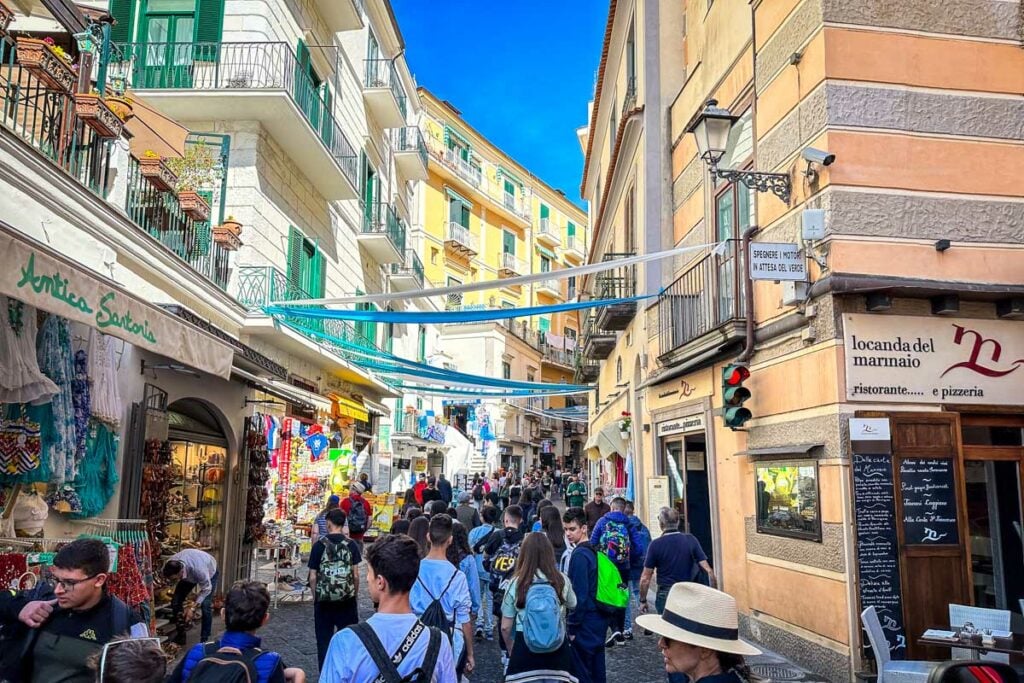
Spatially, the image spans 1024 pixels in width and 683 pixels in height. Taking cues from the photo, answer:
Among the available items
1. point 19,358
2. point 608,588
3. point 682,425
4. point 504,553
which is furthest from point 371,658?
point 682,425

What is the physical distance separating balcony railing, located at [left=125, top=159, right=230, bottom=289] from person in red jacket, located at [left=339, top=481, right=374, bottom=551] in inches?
163

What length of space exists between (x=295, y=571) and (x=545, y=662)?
8.91m

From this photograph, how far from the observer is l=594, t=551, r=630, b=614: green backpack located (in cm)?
606

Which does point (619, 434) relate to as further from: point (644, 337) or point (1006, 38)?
point (1006, 38)

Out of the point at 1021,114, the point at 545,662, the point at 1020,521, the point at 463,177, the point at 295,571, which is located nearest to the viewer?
the point at 545,662

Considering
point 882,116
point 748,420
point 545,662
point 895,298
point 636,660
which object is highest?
point 882,116

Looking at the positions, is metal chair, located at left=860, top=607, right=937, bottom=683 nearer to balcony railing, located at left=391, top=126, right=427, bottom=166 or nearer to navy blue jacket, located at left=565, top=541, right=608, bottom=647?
navy blue jacket, located at left=565, top=541, right=608, bottom=647

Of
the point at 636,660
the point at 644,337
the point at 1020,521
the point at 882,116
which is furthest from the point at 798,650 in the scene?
the point at 644,337

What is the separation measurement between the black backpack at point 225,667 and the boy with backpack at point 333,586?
146 inches

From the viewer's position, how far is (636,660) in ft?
28.5

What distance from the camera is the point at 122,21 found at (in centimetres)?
1491

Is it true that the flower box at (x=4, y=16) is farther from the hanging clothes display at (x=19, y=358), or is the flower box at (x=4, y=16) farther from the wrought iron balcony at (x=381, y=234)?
the wrought iron balcony at (x=381, y=234)

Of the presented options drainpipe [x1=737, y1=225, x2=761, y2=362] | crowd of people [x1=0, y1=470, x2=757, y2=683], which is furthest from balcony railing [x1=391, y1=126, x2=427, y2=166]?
crowd of people [x1=0, y1=470, x2=757, y2=683]

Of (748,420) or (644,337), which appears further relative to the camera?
(644,337)
